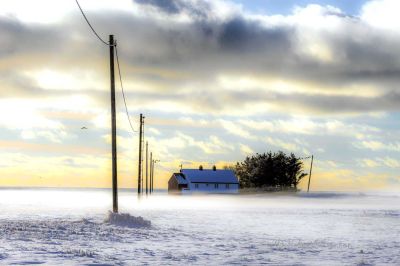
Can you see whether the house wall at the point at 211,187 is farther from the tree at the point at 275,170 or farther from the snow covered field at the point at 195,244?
the snow covered field at the point at 195,244

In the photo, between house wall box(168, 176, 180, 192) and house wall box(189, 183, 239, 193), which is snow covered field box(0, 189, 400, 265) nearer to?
house wall box(189, 183, 239, 193)

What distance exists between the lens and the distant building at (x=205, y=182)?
438ft

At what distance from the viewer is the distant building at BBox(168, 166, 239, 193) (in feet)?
438

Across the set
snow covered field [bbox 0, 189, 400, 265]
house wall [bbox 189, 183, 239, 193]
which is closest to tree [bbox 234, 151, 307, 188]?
house wall [bbox 189, 183, 239, 193]

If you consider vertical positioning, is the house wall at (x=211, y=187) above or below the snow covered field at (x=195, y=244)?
below

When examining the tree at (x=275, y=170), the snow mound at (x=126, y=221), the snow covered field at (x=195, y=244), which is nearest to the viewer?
the snow covered field at (x=195, y=244)

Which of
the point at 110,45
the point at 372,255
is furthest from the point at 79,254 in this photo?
the point at 110,45

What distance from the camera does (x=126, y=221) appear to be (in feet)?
93.9

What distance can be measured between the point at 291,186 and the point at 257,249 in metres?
107

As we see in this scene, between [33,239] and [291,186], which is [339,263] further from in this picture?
[291,186]

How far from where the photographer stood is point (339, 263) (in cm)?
1591

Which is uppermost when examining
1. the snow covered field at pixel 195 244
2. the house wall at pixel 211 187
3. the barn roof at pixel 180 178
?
the barn roof at pixel 180 178

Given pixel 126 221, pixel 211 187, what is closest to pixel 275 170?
pixel 211 187

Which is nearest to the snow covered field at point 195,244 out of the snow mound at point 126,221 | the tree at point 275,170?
the snow mound at point 126,221
